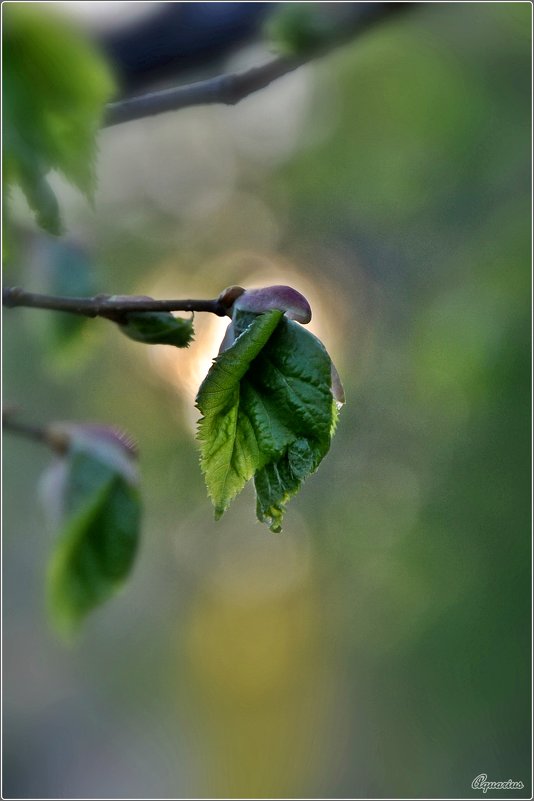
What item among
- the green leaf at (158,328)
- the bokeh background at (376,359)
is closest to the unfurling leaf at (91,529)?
the bokeh background at (376,359)

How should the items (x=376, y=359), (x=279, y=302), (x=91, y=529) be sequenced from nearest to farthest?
(x=279, y=302) < (x=91, y=529) < (x=376, y=359)

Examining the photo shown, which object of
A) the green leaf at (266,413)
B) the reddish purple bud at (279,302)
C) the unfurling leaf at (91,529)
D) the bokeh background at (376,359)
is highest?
the reddish purple bud at (279,302)

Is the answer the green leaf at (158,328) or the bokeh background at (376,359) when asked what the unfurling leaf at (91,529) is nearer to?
the bokeh background at (376,359)

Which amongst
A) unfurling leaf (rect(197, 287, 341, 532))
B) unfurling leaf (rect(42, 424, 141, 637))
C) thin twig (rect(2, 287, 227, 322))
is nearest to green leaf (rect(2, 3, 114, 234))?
thin twig (rect(2, 287, 227, 322))

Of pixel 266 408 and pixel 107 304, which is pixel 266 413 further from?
pixel 107 304

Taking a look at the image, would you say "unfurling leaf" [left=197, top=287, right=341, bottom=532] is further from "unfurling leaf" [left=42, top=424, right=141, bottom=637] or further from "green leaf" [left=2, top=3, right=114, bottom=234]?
"unfurling leaf" [left=42, top=424, right=141, bottom=637]

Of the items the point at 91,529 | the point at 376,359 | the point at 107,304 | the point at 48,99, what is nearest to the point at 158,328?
the point at 107,304
